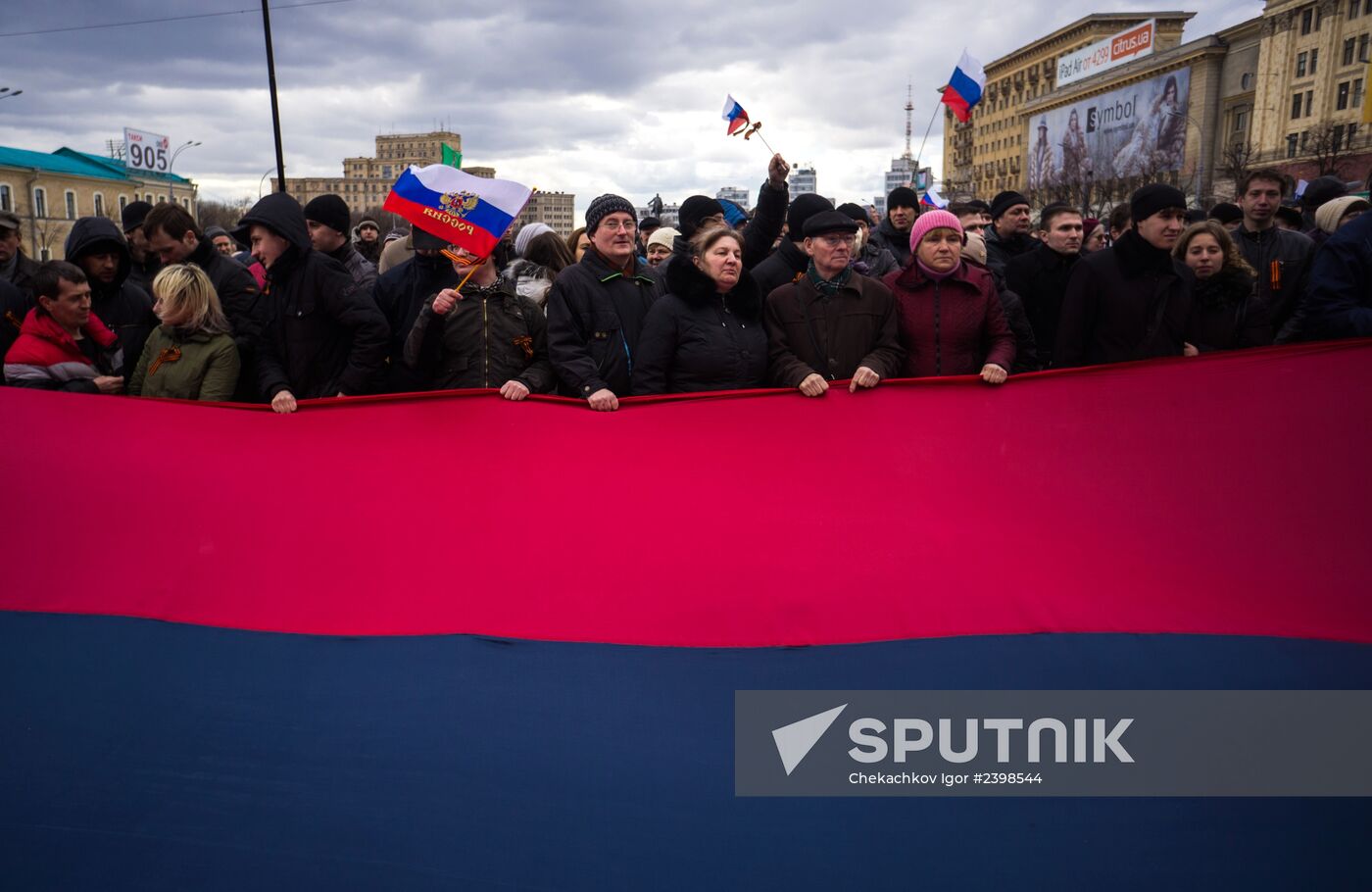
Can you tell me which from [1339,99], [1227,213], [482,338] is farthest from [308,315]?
[1339,99]

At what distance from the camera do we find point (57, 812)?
2.88m

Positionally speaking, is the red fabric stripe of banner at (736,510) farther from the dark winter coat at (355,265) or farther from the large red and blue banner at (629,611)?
the dark winter coat at (355,265)

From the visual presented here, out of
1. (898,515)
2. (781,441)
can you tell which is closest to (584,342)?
(781,441)

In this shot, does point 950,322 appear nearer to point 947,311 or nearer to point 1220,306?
point 947,311

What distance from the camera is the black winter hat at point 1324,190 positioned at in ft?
27.5

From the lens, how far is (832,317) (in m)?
4.46

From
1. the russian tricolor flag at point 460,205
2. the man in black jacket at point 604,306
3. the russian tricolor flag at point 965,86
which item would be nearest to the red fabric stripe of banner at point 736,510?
the man in black jacket at point 604,306

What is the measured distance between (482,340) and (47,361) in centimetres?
200

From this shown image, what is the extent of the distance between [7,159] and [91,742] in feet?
314

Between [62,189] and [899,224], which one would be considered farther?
[62,189]

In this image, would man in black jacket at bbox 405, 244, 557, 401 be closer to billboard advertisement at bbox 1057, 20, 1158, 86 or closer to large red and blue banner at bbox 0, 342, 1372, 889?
large red and blue banner at bbox 0, 342, 1372, 889

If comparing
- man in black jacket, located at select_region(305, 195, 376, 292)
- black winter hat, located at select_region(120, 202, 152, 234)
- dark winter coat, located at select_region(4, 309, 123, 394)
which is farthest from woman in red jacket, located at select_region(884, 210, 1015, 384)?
black winter hat, located at select_region(120, 202, 152, 234)

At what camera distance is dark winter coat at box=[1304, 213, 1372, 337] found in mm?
4270

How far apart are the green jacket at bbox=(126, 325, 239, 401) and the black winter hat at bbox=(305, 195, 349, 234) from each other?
183 cm
